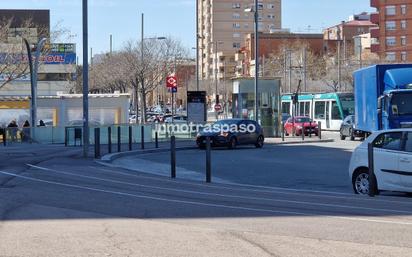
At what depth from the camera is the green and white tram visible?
58156 millimetres

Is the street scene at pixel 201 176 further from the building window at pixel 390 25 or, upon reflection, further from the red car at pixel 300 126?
the building window at pixel 390 25

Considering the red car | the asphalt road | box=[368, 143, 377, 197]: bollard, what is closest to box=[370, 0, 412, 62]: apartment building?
the red car

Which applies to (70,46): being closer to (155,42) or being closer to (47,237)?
(155,42)

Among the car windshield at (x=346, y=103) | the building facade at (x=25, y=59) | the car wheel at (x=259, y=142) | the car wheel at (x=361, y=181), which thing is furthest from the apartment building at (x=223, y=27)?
the car wheel at (x=361, y=181)

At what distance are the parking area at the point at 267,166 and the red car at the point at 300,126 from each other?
50.4 feet

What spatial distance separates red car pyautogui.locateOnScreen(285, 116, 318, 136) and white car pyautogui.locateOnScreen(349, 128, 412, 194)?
34086 millimetres

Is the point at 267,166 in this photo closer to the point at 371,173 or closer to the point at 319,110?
the point at 371,173

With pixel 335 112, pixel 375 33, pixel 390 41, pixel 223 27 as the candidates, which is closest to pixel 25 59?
pixel 335 112

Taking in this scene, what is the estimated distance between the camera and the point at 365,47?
125 metres

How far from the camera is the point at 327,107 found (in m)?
61.2

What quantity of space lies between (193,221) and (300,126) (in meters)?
41.5

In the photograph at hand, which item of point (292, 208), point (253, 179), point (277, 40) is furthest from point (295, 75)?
point (292, 208)

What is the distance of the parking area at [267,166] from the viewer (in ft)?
66.2

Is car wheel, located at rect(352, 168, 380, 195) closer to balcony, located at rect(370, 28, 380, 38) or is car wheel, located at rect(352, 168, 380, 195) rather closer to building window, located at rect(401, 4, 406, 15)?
building window, located at rect(401, 4, 406, 15)
